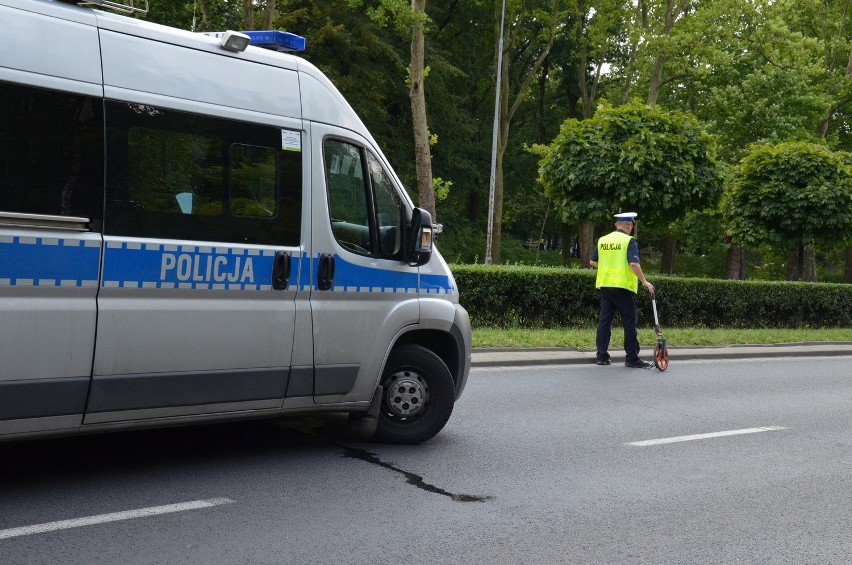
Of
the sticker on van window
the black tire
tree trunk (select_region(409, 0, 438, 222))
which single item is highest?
tree trunk (select_region(409, 0, 438, 222))

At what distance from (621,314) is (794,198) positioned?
13304 millimetres

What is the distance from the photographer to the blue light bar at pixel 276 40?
22.4ft

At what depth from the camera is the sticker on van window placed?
260 inches

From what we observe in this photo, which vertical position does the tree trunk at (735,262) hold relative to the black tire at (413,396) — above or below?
above

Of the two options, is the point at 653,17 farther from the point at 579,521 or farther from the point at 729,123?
the point at 579,521

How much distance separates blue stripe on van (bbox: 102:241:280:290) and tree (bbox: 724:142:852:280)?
20.7 meters

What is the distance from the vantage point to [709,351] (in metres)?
16.5

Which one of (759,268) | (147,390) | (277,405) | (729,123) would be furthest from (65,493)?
(759,268)

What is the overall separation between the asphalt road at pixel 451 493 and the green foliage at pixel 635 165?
11.9 meters

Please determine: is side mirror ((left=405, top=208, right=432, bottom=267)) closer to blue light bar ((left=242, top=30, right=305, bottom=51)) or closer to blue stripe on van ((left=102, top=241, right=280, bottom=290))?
blue stripe on van ((left=102, top=241, right=280, bottom=290))

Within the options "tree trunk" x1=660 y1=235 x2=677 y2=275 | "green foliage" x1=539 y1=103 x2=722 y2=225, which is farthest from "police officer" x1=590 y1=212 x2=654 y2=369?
"tree trunk" x1=660 y1=235 x2=677 y2=275

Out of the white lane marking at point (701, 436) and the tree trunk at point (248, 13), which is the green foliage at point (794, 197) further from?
the white lane marking at point (701, 436)

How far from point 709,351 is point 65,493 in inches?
495

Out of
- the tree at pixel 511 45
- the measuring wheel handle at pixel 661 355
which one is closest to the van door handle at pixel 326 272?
the measuring wheel handle at pixel 661 355
